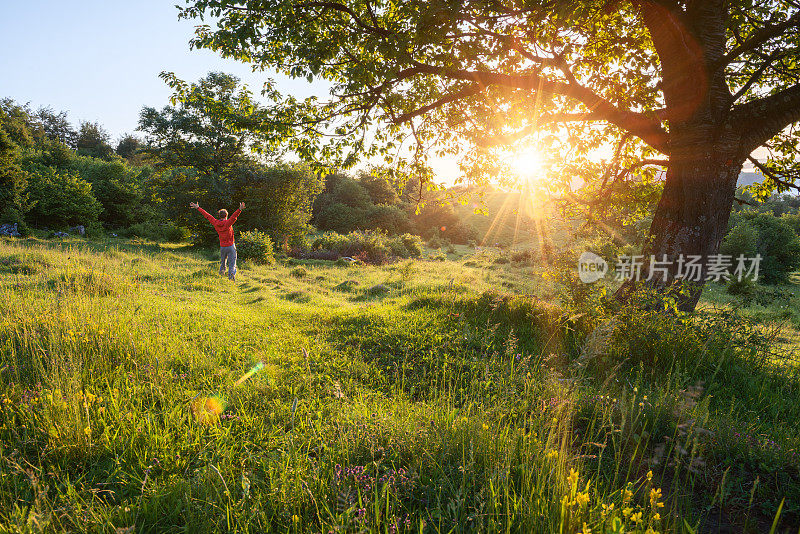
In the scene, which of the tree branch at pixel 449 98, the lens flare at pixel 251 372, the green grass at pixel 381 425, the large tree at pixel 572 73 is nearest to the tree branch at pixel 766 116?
the large tree at pixel 572 73

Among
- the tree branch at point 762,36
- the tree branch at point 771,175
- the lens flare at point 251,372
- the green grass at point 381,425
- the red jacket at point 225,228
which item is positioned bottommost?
the lens flare at point 251,372

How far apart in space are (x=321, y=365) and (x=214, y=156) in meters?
28.7

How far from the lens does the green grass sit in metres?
2.06

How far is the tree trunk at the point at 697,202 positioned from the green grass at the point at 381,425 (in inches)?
48.7

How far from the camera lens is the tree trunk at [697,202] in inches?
244

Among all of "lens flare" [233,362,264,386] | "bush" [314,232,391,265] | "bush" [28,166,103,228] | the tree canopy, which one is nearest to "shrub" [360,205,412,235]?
"bush" [314,232,391,265]

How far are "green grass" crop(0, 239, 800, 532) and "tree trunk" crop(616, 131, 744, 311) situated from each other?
1236mm

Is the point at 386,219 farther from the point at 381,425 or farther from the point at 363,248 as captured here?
the point at 381,425

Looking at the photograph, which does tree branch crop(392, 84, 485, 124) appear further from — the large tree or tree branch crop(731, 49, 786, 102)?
tree branch crop(731, 49, 786, 102)

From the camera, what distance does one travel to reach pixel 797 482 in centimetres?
246

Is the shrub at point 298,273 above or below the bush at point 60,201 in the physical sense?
below

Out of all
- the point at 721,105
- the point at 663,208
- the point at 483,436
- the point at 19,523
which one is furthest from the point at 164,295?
the point at 721,105

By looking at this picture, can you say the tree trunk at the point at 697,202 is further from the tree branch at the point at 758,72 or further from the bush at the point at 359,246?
the bush at the point at 359,246

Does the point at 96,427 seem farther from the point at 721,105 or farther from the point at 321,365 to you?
the point at 721,105
